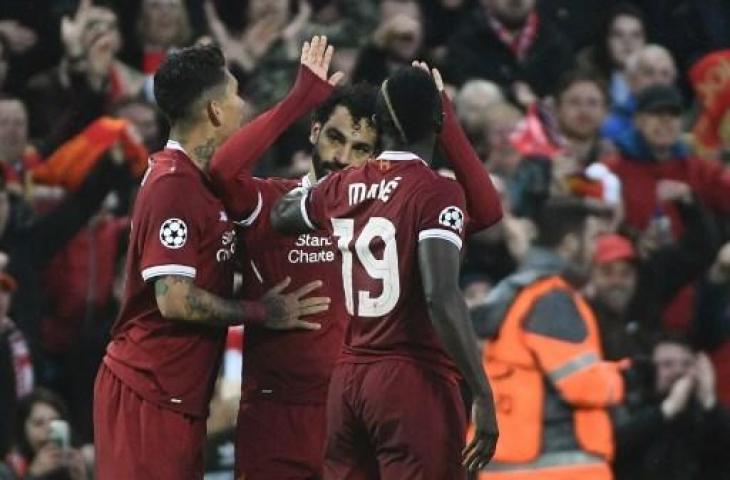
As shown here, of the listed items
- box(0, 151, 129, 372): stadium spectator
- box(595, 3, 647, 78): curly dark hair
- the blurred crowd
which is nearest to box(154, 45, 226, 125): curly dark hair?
the blurred crowd

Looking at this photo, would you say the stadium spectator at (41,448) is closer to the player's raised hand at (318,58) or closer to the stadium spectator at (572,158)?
the player's raised hand at (318,58)

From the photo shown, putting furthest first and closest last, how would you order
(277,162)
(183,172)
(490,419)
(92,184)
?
(277,162) → (92,184) → (183,172) → (490,419)

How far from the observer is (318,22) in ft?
44.6

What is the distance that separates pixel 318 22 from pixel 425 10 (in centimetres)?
107

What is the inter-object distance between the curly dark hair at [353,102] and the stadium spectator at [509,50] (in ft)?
16.7

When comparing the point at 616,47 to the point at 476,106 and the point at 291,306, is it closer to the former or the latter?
the point at 476,106

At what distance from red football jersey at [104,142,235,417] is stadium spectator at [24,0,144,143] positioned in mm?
3850

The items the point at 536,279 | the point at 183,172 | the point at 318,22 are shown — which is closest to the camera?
the point at 183,172

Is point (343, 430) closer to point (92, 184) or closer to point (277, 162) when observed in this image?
point (92, 184)

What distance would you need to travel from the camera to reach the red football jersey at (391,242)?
7.56m

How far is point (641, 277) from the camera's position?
11914 mm

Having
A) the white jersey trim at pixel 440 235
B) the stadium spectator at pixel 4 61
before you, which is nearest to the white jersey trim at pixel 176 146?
the white jersey trim at pixel 440 235

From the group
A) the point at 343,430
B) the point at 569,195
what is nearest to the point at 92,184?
the point at 569,195

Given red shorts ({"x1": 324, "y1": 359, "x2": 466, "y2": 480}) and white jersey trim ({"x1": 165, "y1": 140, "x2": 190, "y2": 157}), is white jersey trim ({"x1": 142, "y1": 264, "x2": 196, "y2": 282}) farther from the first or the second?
red shorts ({"x1": 324, "y1": 359, "x2": 466, "y2": 480})
